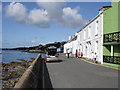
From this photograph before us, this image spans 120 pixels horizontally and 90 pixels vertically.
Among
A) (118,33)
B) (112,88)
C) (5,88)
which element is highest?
(118,33)

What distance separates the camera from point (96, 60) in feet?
68.9

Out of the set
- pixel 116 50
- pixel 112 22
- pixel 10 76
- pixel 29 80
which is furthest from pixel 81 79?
pixel 112 22

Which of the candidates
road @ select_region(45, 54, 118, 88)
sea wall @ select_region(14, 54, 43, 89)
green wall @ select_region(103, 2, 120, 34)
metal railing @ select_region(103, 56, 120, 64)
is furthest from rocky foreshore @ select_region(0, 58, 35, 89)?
green wall @ select_region(103, 2, 120, 34)

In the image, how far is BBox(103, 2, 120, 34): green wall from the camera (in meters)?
17.9

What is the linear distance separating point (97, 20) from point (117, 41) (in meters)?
6.13

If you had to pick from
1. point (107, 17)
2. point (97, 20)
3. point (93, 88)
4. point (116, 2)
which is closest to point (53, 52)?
point (97, 20)

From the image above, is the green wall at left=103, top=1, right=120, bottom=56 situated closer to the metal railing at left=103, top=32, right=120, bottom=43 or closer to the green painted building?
the green painted building

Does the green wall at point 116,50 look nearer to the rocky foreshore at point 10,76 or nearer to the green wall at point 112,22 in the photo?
the green wall at point 112,22

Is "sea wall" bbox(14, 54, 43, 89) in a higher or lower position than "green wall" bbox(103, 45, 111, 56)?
lower

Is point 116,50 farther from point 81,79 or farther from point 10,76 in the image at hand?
point 10,76

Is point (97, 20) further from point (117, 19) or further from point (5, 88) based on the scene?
point (5, 88)

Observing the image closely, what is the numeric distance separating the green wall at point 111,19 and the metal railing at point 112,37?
55cm

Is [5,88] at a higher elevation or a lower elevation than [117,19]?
lower

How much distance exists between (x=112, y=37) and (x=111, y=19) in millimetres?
2390
